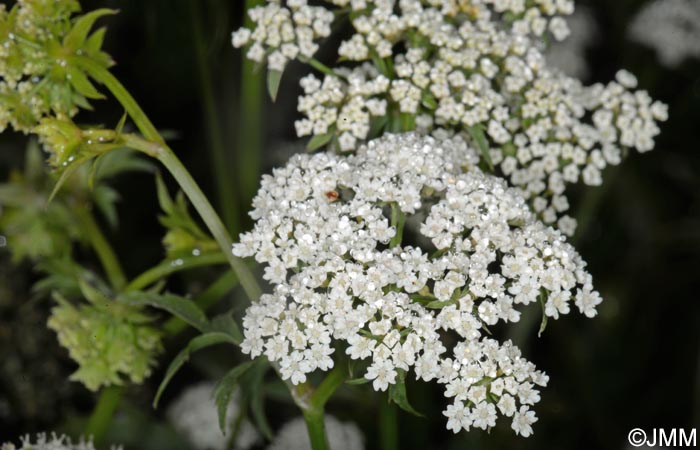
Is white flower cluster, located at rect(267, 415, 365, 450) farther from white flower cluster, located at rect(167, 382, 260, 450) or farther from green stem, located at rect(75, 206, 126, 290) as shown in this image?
green stem, located at rect(75, 206, 126, 290)

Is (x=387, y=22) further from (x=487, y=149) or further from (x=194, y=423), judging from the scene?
(x=194, y=423)

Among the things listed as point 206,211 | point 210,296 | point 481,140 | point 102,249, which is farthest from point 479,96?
point 102,249

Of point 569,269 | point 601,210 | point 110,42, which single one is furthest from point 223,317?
point 601,210

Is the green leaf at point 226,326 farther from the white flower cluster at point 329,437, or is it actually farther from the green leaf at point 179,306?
the white flower cluster at point 329,437

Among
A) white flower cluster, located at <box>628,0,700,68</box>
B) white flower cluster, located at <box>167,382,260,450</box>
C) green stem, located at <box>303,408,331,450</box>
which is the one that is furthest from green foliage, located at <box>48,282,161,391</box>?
white flower cluster, located at <box>628,0,700,68</box>

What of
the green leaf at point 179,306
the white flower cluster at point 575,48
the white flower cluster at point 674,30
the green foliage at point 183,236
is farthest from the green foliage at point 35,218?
the white flower cluster at point 674,30
